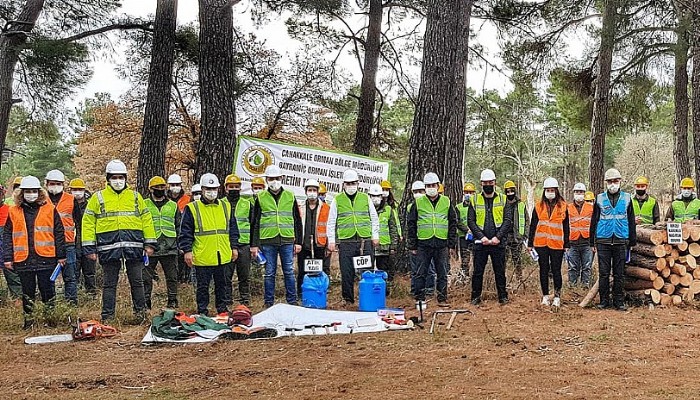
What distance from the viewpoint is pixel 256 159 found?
39.2 ft

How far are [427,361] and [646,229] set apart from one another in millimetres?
4891

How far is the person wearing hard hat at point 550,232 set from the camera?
868cm

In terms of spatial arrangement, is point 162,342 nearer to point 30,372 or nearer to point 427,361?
point 30,372

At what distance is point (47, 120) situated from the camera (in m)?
16.5

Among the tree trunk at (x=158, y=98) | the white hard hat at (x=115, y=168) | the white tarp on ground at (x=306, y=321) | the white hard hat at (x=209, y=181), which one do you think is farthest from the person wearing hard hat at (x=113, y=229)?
the tree trunk at (x=158, y=98)

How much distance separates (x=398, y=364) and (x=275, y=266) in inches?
131

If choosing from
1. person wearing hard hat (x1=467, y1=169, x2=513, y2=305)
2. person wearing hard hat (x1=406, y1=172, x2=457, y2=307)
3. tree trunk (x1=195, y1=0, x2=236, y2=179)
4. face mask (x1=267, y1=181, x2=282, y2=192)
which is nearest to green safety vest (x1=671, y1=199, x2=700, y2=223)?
person wearing hard hat (x1=467, y1=169, x2=513, y2=305)

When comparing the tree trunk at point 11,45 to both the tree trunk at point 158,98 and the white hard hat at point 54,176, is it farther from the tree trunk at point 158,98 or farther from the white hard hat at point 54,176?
the white hard hat at point 54,176

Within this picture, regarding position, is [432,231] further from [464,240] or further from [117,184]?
[117,184]

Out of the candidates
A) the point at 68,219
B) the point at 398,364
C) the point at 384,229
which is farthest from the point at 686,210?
the point at 68,219

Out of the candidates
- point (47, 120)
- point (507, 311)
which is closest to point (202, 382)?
point (507, 311)

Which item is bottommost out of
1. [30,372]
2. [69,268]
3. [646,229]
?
[30,372]

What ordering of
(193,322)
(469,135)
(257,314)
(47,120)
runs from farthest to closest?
(469,135) < (47,120) < (257,314) < (193,322)

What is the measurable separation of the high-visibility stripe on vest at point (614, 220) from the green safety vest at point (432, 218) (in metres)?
2.07
